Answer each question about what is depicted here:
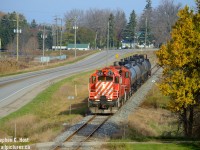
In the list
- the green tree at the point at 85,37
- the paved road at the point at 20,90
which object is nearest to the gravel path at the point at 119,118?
the paved road at the point at 20,90

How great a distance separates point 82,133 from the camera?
2303 centimetres

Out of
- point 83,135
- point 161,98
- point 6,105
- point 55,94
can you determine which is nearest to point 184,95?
point 83,135

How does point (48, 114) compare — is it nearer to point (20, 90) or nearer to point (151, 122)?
point (151, 122)

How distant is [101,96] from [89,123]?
10.3 feet

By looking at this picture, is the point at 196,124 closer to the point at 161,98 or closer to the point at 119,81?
the point at 119,81

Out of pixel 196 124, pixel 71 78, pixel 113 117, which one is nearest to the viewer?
pixel 196 124

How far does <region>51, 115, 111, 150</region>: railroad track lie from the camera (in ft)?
63.6

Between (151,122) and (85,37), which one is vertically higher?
(85,37)

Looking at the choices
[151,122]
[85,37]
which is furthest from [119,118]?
[85,37]

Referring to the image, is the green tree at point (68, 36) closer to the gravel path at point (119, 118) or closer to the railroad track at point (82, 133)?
the gravel path at point (119, 118)

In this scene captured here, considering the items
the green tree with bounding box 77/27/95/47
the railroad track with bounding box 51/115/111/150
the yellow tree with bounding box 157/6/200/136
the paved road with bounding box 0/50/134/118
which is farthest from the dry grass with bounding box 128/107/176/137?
the green tree with bounding box 77/27/95/47

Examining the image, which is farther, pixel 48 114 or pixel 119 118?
pixel 48 114

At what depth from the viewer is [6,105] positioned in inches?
1510

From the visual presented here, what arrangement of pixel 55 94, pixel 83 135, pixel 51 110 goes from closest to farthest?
pixel 83 135 → pixel 51 110 → pixel 55 94
